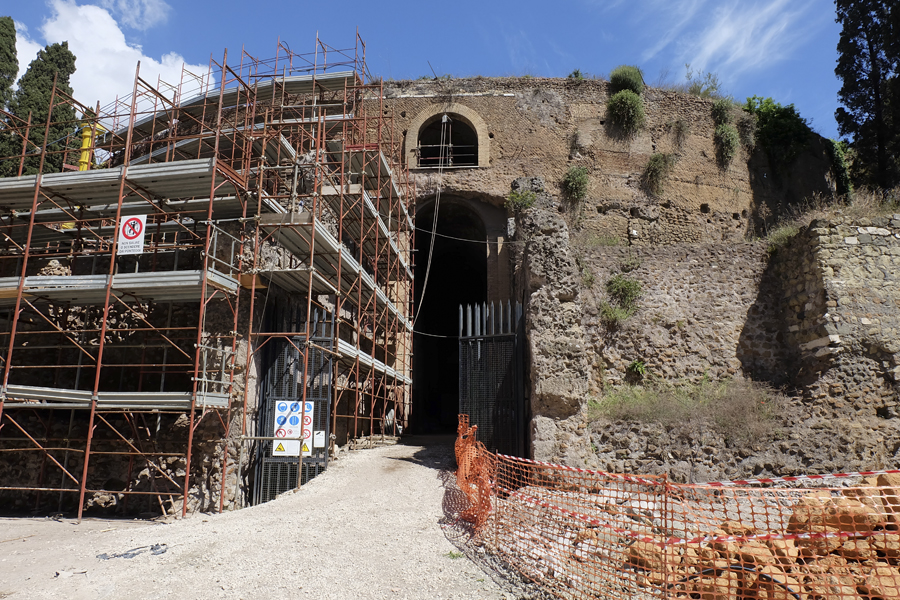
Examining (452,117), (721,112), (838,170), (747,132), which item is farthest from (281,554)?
(838,170)

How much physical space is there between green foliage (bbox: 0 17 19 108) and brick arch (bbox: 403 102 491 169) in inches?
478

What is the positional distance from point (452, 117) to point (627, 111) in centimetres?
502

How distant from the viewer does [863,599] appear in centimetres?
445

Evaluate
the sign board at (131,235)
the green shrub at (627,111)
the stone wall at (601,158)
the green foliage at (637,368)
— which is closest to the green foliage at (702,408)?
the green foliage at (637,368)

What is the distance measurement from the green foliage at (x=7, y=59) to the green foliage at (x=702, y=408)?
Answer: 1938 cm

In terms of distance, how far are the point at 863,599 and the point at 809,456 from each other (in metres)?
4.96

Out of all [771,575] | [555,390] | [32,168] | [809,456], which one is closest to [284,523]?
[555,390]

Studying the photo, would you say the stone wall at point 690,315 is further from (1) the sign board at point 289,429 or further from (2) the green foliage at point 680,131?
(2) the green foliage at point 680,131

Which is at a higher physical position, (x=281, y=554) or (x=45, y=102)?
(x=45, y=102)

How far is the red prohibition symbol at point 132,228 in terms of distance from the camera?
9.73 meters

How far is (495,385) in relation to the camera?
9602 mm

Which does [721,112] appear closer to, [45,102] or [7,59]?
[45,102]

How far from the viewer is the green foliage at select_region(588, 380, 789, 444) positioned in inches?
356

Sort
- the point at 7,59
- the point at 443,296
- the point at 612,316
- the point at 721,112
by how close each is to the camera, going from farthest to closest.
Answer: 1. the point at 443,296
2. the point at 7,59
3. the point at 721,112
4. the point at 612,316
